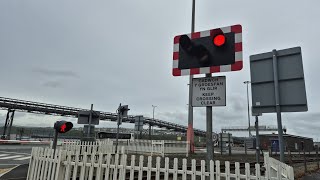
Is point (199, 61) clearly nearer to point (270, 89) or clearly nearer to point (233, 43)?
point (233, 43)

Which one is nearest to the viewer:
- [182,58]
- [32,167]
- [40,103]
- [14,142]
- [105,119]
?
[182,58]

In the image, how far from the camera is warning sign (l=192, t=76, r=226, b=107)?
11.3ft

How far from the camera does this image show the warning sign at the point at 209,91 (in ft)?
11.3

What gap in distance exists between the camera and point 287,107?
425 centimetres

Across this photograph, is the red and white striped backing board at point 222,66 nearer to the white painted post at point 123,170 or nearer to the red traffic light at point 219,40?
the red traffic light at point 219,40

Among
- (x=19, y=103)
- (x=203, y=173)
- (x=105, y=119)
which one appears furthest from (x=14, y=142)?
(x=203, y=173)

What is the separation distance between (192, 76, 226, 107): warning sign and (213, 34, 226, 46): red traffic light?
508 mm

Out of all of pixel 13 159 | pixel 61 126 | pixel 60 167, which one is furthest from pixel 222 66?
pixel 13 159

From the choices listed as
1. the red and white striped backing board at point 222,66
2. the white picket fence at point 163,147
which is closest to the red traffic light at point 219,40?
the red and white striped backing board at point 222,66

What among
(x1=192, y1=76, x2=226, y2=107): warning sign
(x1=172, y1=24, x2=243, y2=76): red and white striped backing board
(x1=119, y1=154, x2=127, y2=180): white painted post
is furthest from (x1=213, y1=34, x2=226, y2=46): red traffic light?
(x1=119, y1=154, x2=127, y2=180): white painted post

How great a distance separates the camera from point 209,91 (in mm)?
3541

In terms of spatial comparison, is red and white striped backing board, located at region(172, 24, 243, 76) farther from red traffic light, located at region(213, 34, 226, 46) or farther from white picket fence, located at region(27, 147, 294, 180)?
white picket fence, located at region(27, 147, 294, 180)

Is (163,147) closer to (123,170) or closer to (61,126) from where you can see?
(61,126)

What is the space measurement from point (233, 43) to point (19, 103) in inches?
1732
